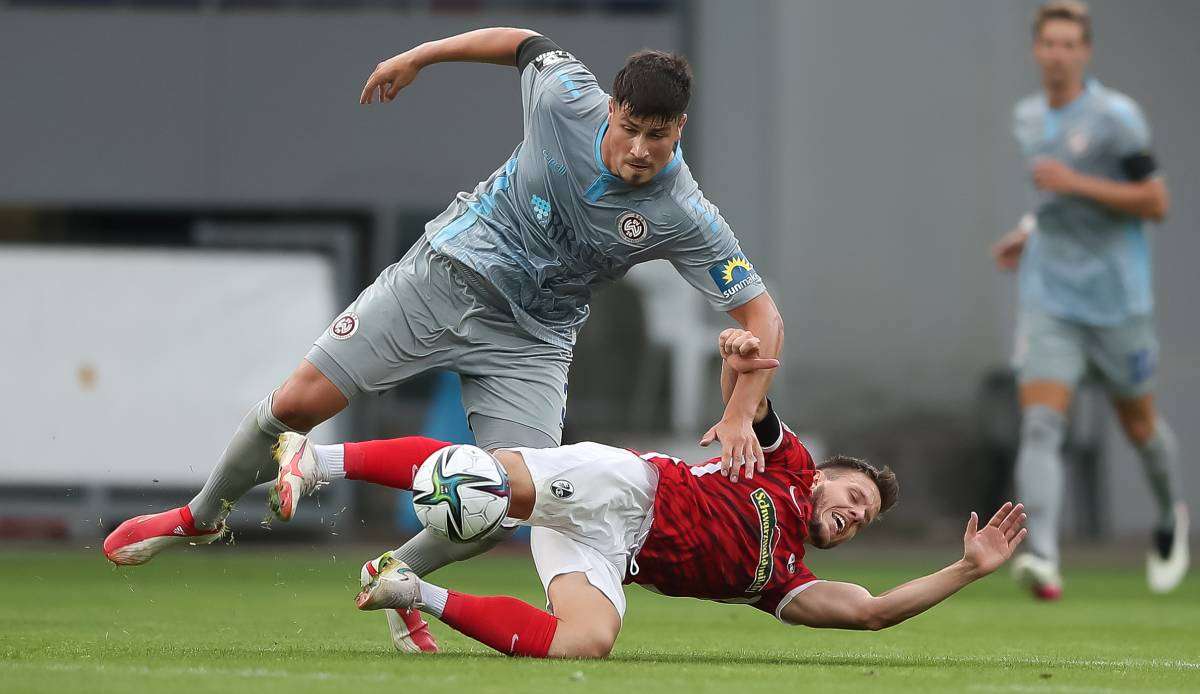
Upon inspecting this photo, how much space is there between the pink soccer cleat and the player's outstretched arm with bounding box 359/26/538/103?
1.60m

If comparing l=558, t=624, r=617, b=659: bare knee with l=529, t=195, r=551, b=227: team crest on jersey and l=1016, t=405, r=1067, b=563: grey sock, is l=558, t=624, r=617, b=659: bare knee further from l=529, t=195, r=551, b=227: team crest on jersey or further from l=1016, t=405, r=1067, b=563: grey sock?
l=1016, t=405, r=1067, b=563: grey sock

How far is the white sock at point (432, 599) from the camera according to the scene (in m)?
5.30

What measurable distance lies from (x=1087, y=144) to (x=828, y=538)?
179 inches

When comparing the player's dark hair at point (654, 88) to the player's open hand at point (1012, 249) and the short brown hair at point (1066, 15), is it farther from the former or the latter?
the player's open hand at point (1012, 249)

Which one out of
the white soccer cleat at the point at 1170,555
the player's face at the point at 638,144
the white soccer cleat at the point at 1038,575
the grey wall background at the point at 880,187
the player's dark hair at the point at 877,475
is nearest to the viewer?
the player's face at the point at 638,144

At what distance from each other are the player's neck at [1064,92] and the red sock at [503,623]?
5429 millimetres

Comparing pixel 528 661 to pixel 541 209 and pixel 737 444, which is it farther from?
pixel 541 209

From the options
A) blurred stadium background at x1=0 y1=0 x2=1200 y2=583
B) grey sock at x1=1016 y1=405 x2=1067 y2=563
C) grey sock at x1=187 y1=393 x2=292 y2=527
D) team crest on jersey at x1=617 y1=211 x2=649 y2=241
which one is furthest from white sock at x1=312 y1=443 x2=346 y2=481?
blurred stadium background at x1=0 y1=0 x2=1200 y2=583

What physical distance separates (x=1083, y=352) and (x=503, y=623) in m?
5.24

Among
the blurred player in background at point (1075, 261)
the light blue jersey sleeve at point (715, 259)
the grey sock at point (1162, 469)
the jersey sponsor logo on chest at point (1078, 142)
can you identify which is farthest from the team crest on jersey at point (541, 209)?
the grey sock at point (1162, 469)

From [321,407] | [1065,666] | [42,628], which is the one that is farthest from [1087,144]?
[42,628]

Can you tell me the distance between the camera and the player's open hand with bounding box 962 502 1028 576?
18.5ft

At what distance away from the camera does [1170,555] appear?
402 inches

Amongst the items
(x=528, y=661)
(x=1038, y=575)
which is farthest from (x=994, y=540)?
(x=1038, y=575)
